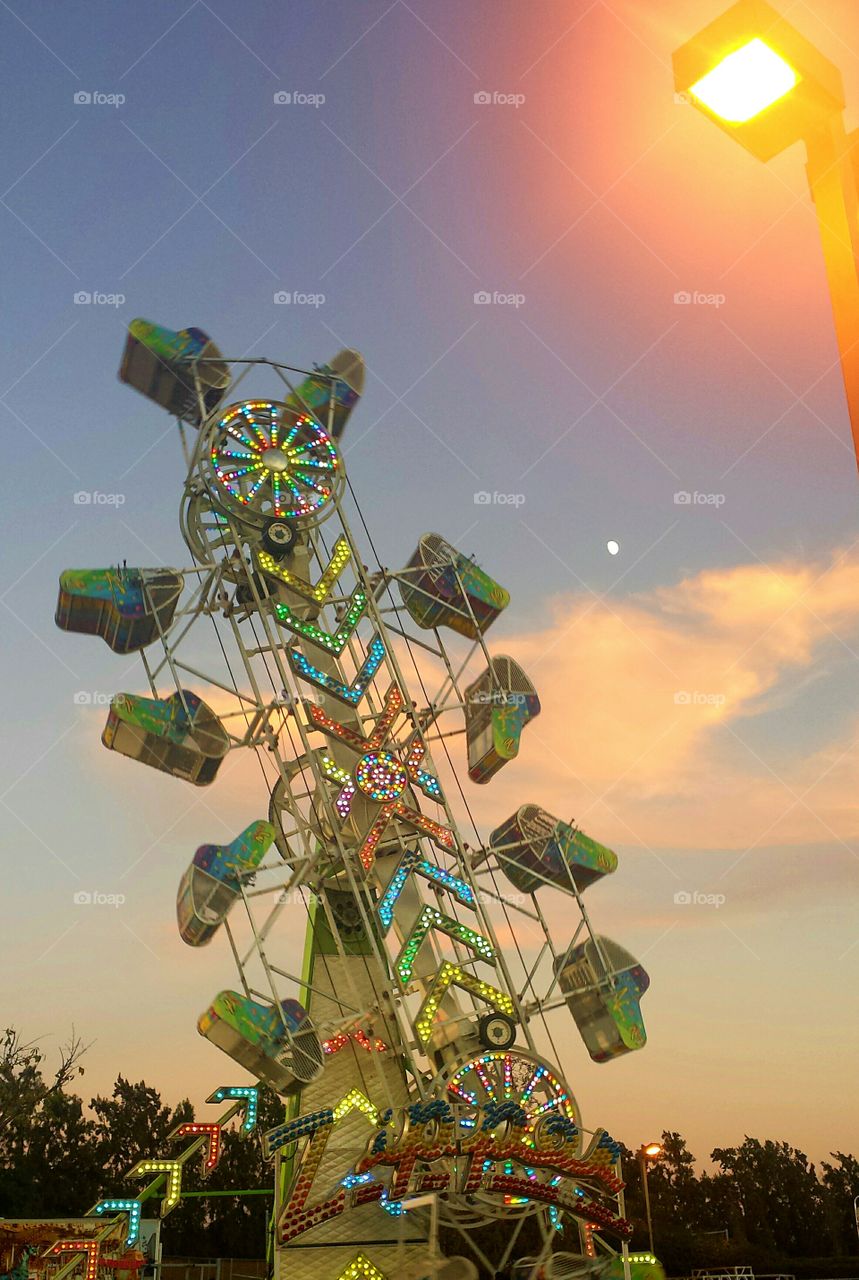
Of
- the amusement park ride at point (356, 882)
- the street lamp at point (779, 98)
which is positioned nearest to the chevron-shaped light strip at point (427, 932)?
the amusement park ride at point (356, 882)

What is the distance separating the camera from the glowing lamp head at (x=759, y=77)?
15.2ft

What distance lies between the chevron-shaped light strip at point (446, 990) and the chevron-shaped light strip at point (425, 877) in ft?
4.37

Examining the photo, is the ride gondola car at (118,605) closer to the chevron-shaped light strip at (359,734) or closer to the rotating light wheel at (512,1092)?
the chevron-shaped light strip at (359,734)

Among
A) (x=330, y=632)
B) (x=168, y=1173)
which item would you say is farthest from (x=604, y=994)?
(x=330, y=632)

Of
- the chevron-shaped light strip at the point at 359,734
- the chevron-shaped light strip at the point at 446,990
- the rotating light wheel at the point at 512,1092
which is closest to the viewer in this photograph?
the rotating light wheel at the point at 512,1092

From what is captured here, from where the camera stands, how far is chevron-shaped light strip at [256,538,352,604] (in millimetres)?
22453

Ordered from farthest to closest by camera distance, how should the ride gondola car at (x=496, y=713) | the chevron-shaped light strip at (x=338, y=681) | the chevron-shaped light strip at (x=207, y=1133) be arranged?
1. the ride gondola car at (x=496, y=713)
2. the chevron-shaped light strip at (x=338, y=681)
3. the chevron-shaped light strip at (x=207, y=1133)

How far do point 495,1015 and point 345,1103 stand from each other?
2.58 m

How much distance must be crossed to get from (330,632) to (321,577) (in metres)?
1.10

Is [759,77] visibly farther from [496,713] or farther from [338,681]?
[496,713]

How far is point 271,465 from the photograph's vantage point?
23.1 m

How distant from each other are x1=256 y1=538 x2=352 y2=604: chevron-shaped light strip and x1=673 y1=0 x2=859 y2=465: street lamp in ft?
59.1

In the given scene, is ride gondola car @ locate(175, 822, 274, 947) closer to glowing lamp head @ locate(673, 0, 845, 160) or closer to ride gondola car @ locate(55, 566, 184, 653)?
ride gondola car @ locate(55, 566, 184, 653)

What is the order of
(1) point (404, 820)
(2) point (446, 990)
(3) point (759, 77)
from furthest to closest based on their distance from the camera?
(1) point (404, 820), (2) point (446, 990), (3) point (759, 77)
